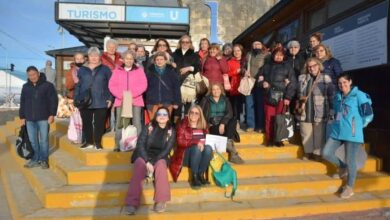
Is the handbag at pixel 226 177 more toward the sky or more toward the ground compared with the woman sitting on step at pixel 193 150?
more toward the ground

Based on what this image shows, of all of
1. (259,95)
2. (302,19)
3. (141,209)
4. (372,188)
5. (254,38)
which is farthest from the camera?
(254,38)

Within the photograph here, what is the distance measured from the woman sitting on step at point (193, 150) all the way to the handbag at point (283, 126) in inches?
53.4

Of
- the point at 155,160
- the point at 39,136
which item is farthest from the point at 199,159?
the point at 39,136

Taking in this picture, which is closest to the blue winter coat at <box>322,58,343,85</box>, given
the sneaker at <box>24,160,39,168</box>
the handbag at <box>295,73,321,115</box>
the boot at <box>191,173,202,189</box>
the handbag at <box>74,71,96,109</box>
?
the handbag at <box>295,73,321,115</box>

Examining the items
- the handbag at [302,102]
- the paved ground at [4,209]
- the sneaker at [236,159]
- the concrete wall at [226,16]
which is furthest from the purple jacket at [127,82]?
the concrete wall at [226,16]

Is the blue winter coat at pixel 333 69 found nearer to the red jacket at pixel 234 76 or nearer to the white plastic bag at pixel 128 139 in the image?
the red jacket at pixel 234 76

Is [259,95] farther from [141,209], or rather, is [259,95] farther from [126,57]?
[141,209]

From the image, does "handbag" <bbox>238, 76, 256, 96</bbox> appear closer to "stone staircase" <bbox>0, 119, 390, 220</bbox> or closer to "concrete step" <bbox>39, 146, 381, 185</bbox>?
"stone staircase" <bbox>0, 119, 390, 220</bbox>

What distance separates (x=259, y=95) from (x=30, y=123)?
4072 millimetres

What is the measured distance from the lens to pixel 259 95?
671 cm

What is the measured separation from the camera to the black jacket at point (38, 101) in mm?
6129

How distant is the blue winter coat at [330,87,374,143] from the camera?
493 centimetres

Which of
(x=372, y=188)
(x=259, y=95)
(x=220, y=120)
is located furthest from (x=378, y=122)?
(x=220, y=120)

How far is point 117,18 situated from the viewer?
1294cm
